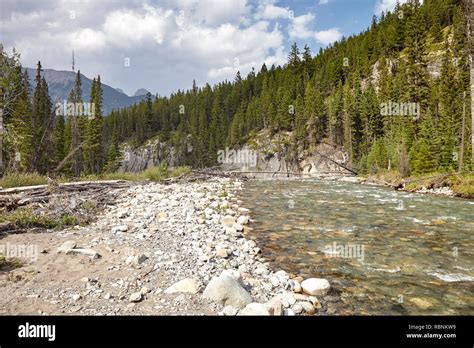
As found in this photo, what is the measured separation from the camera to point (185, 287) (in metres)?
4.83

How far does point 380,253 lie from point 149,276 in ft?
19.8

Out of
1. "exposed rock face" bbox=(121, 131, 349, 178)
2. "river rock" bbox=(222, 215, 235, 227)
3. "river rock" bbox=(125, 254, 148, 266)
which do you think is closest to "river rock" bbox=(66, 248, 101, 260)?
"river rock" bbox=(125, 254, 148, 266)

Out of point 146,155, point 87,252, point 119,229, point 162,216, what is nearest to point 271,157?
point 146,155

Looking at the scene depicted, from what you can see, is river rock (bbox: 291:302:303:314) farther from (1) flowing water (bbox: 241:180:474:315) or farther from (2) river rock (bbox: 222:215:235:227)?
(2) river rock (bbox: 222:215:235:227)

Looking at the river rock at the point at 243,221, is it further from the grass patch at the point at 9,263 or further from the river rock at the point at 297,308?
the grass patch at the point at 9,263

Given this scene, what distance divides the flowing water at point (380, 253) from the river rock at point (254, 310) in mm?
1444

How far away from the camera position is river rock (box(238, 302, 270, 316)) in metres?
4.09

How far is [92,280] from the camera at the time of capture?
16.7 ft

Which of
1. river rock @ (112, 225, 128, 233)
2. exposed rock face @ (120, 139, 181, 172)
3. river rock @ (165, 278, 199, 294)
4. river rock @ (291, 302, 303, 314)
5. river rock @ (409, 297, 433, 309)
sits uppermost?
exposed rock face @ (120, 139, 181, 172)

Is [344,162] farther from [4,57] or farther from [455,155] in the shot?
[4,57]

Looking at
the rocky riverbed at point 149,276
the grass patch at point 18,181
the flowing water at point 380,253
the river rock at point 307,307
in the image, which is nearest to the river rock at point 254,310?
the rocky riverbed at point 149,276

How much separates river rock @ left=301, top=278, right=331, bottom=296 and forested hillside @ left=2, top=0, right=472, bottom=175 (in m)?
17.7

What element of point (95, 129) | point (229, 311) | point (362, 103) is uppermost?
point (362, 103)
